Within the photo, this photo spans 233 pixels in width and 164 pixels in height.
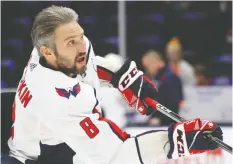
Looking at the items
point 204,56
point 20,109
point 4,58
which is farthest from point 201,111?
point 20,109

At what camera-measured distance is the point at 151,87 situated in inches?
99.4

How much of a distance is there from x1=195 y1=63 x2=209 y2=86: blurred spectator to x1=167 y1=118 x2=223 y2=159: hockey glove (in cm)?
464

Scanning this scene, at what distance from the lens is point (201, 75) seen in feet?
22.0

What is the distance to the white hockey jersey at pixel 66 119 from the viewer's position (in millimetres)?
2029

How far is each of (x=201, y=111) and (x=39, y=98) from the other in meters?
4.46

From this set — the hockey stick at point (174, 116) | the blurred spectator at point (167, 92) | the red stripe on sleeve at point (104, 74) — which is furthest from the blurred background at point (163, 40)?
the hockey stick at point (174, 116)

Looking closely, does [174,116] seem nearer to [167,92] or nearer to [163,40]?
[167,92]

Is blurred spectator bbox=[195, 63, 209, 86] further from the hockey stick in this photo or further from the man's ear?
the man's ear

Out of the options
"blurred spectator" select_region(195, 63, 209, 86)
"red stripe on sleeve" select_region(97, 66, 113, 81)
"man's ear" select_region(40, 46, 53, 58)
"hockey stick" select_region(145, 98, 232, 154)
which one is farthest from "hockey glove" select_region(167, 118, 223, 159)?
"blurred spectator" select_region(195, 63, 209, 86)

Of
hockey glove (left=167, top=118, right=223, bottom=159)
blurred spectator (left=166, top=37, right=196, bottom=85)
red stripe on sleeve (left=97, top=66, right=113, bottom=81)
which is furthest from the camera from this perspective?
blurred spectator (left=166, top=37, right=196, bottom=85)

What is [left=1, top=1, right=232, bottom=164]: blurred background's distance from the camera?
6250 millimetres

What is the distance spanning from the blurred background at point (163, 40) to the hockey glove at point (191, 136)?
3690mm

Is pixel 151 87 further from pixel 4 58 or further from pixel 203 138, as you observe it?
pixel 4 58

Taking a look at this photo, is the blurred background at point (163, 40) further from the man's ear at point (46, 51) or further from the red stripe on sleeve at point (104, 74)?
the man's ear at point (46, 51)
